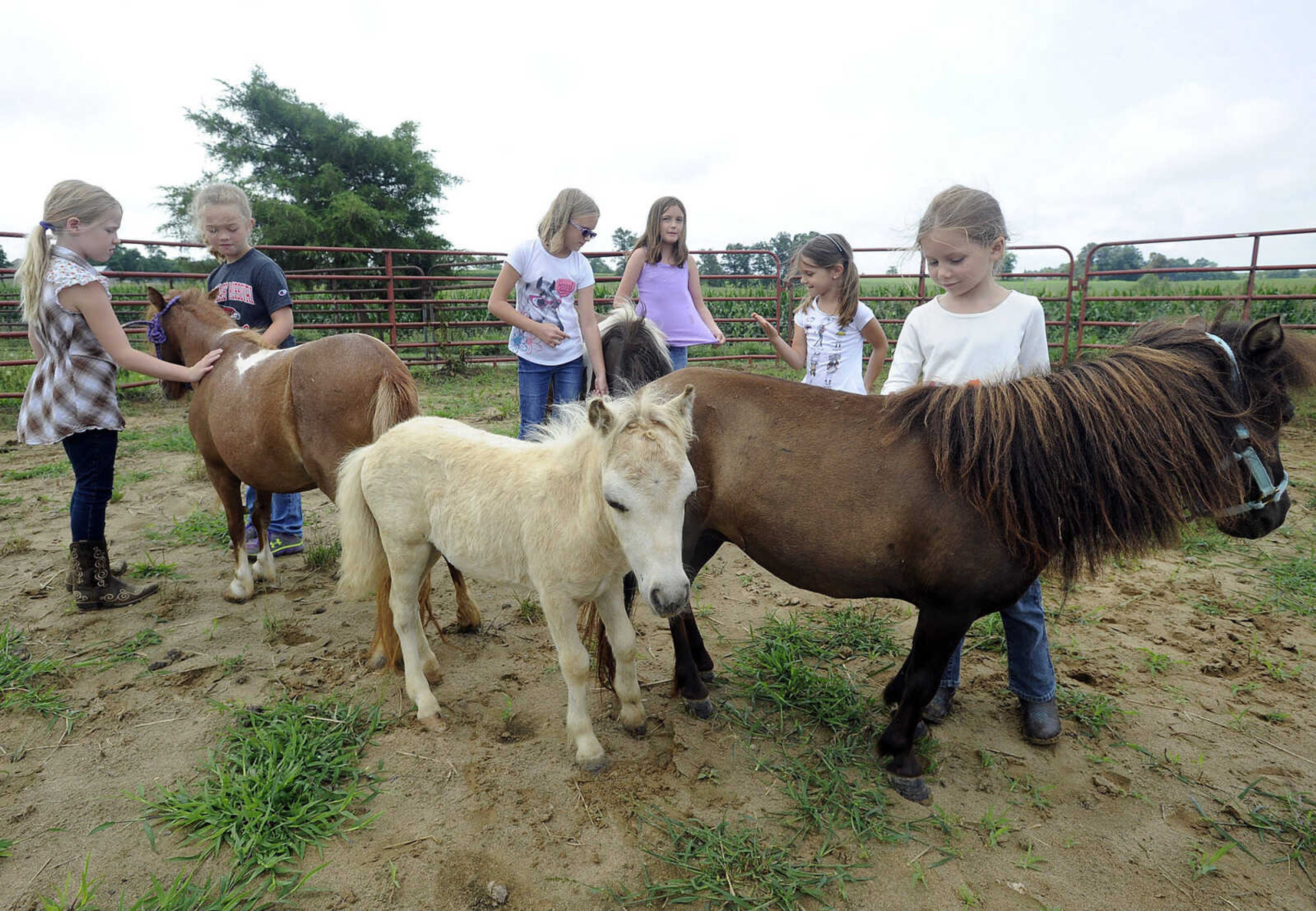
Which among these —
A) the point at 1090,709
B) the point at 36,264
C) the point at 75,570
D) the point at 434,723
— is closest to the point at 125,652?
the point at 75,570

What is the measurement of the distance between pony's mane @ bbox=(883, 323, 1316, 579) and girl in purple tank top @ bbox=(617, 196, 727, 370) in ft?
7.48

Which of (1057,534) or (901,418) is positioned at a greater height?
(901,418)

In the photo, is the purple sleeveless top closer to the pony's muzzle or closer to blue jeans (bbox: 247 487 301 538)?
the pony's muzzle

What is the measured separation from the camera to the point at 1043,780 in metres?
2.38

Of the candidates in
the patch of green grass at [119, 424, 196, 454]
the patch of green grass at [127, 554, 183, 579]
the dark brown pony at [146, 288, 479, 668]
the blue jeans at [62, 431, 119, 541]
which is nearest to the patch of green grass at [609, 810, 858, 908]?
the dark brown pony at [146, 288, 479, 668]

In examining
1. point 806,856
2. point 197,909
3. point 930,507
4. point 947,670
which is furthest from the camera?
point 947,670

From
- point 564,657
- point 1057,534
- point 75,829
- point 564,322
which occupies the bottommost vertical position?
point 75,829

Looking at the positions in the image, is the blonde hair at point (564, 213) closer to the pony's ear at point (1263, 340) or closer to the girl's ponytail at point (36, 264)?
the girl's ponytail at point (36, 264)

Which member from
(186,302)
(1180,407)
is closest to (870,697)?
(1180,407)

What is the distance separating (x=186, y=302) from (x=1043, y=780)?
16.5 ft

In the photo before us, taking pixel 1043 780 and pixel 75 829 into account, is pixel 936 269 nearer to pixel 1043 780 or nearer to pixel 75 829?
pixel 1043 780

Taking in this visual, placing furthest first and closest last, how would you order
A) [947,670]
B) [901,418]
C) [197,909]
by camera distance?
[947,670], [901,418], [197,909]

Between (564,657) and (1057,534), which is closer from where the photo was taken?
(1057,534)

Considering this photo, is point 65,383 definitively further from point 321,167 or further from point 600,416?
point 321,167
